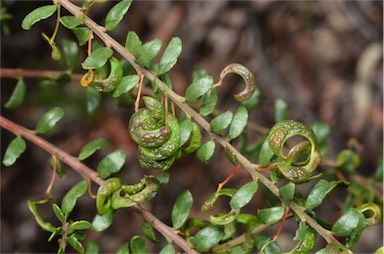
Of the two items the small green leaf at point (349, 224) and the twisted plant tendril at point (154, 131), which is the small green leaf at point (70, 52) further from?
the small green leaf at point (349, 224)

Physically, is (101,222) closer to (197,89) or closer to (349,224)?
(197,89)

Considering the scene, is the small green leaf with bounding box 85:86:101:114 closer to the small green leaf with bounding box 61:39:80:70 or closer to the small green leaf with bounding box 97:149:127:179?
the small green leaf with bounding box 61:39:80:70

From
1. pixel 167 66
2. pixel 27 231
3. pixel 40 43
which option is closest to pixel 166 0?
pixel 40 43

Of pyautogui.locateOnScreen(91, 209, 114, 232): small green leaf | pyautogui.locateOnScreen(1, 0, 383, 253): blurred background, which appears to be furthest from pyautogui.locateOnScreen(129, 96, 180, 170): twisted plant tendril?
pyautogui.locateOnScreen(1, 0, 383, 253): blurred background

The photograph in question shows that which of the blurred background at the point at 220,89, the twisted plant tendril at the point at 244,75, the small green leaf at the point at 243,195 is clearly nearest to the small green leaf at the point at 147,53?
the twisted plant tendril at the point at 244,75

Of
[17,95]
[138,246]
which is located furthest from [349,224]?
[17,95]

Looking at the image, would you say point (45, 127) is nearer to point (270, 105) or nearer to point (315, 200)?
point (315, 200)
